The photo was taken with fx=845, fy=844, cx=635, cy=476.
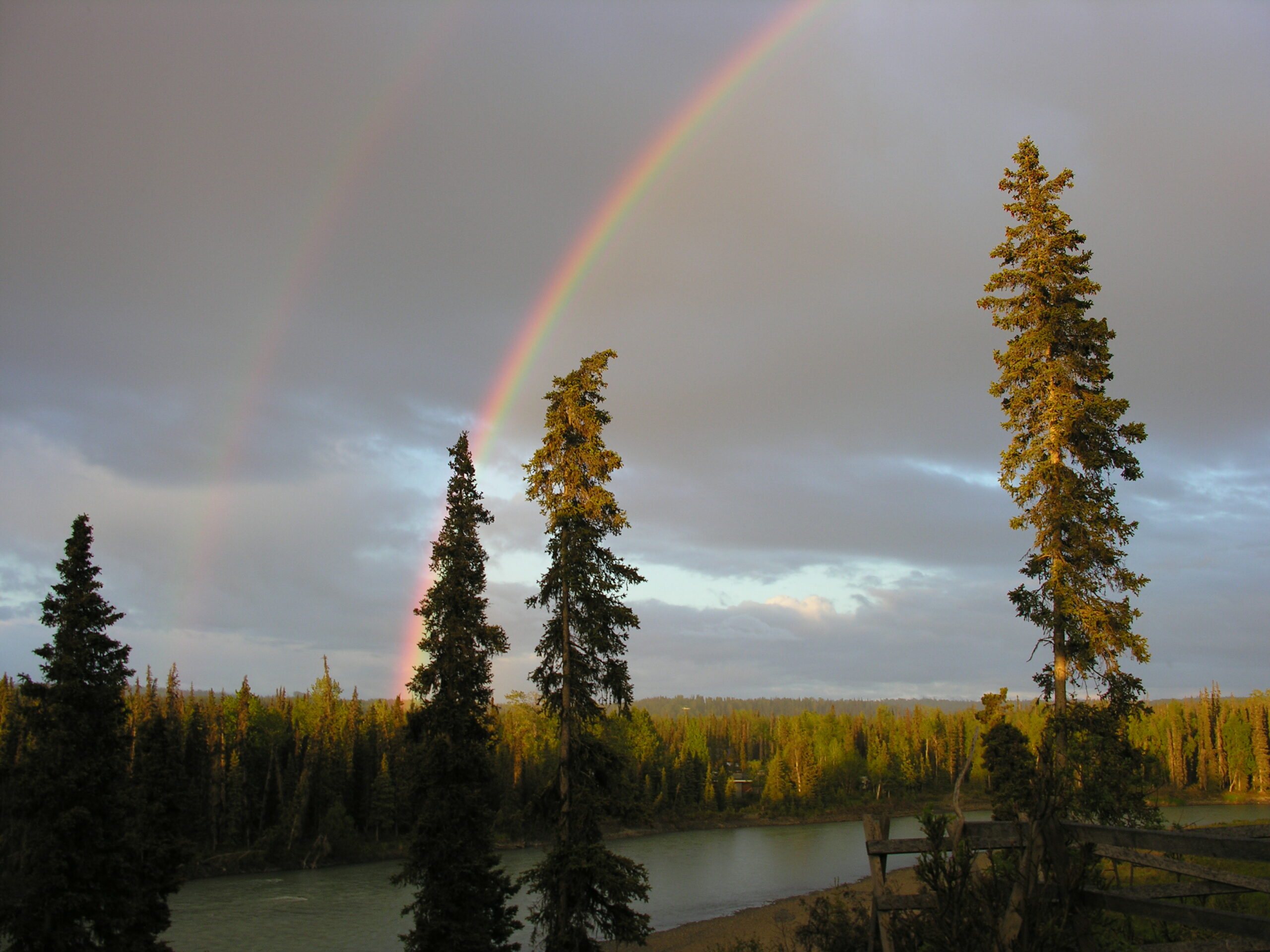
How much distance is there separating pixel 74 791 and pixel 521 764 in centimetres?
8089

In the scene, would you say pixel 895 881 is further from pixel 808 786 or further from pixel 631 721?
pixel 808 786

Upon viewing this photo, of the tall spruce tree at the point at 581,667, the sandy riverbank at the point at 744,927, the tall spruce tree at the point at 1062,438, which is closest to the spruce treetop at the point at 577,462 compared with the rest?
the tall spruce tree at the point at 581,667

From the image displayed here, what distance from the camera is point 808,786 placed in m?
126

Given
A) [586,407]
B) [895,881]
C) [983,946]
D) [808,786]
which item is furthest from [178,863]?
[808,786]

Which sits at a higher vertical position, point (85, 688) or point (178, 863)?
point (85, 688)

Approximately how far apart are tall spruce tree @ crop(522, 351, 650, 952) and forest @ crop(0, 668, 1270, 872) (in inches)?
40.0

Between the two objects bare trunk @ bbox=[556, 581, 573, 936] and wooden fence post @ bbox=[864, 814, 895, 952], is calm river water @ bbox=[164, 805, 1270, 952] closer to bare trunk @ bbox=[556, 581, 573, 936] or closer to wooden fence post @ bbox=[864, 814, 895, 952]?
bare trunk @ bbox=[556, 581, 573, 936]

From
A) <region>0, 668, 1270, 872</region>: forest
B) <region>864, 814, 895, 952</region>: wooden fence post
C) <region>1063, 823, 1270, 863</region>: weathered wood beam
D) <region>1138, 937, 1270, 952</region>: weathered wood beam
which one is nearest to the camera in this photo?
<region>1063, 823, 1270, 863</region>: weathered wood beam

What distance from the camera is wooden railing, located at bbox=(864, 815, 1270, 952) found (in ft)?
23.8

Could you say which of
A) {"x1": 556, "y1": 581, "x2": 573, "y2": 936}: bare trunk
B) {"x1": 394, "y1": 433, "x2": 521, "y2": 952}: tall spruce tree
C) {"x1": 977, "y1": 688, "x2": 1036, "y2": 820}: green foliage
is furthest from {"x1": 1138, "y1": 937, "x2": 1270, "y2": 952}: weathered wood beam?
{"x1": 977, "y1": 688, "x2": 1036, "y2": 820}: green foliage

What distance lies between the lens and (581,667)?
2206 cm

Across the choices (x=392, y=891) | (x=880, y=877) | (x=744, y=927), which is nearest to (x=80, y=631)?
(x=880, y=877)

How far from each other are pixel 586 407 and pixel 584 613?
5544 mm

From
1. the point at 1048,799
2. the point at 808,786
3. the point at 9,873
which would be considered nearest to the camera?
the point at 1048,799
